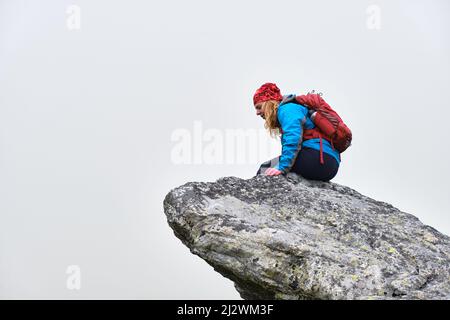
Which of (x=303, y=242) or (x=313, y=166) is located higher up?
(x=313, y=166)

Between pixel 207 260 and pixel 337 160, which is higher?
pixel 337 160

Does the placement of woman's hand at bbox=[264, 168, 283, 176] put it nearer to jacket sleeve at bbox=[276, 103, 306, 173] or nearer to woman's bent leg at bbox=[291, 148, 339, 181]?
jacket sleeve at bbox=[276, 103, 306, 173]

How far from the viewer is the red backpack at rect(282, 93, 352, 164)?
37.3 ft

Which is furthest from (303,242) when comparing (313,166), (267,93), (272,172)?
(267,93)

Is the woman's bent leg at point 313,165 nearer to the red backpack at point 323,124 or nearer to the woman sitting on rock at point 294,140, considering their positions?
the woman sitting on rock at point 294,140

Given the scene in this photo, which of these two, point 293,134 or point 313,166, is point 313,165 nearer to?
point 313,166

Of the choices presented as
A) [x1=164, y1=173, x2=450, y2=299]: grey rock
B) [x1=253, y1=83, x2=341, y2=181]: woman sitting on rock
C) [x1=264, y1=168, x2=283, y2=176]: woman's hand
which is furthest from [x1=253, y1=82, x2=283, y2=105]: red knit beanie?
[x1=164, y1=173, x2=450, y2=299]: grey rock

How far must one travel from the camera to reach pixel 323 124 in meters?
11.4

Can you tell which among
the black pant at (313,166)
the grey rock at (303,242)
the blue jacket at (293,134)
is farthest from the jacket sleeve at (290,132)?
the grey rock at (303,242)

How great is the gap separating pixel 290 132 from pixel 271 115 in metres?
0.76
